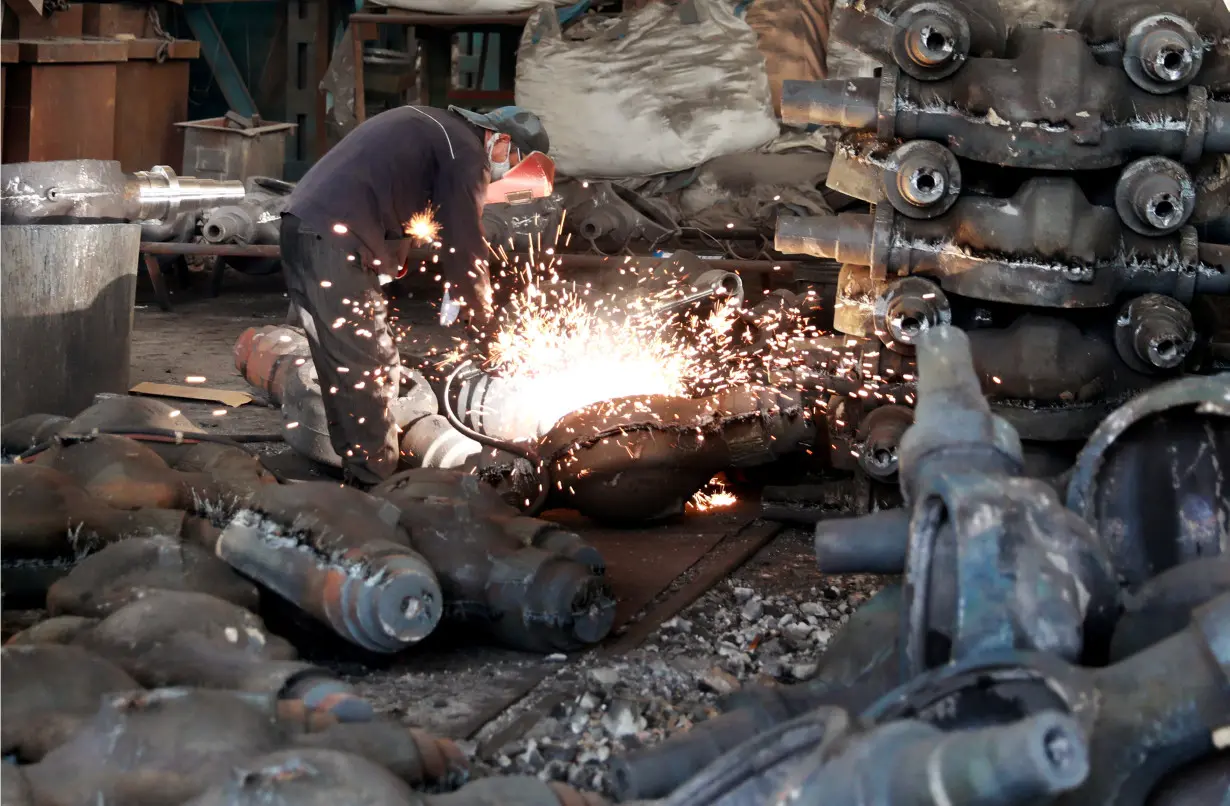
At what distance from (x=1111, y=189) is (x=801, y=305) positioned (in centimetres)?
158

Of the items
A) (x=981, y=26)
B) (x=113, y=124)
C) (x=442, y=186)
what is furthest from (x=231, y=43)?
(x=981, y=26)

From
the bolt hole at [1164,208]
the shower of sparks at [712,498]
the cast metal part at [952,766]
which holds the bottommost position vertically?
the shower of sparks at [712,498]

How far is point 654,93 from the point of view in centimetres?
754

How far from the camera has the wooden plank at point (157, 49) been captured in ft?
27.1

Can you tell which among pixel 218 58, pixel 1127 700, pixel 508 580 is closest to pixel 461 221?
pixel 508 580

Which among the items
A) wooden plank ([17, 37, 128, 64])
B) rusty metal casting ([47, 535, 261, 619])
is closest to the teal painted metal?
wooden plank ([17, 37, 128, 64])

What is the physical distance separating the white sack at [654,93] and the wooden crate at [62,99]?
261 cm

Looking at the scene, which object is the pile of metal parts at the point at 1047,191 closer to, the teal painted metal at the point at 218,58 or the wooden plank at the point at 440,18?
the wooden plank at the point at 440,18

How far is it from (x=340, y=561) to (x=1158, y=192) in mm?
2181

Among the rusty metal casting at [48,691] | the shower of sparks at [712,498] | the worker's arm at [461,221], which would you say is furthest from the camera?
the worker's arm at [461,221]

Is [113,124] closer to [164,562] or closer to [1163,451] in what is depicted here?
[164,562]

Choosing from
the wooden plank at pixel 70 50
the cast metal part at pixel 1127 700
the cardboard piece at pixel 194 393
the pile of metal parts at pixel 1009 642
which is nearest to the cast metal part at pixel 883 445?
the pile of metal parts at pixel 1009 642

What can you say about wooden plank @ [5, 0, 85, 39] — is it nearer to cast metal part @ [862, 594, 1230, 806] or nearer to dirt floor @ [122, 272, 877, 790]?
dirt floor @ [122, 272, 877, 790]

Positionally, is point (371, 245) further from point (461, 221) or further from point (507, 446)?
point (507, 446)
